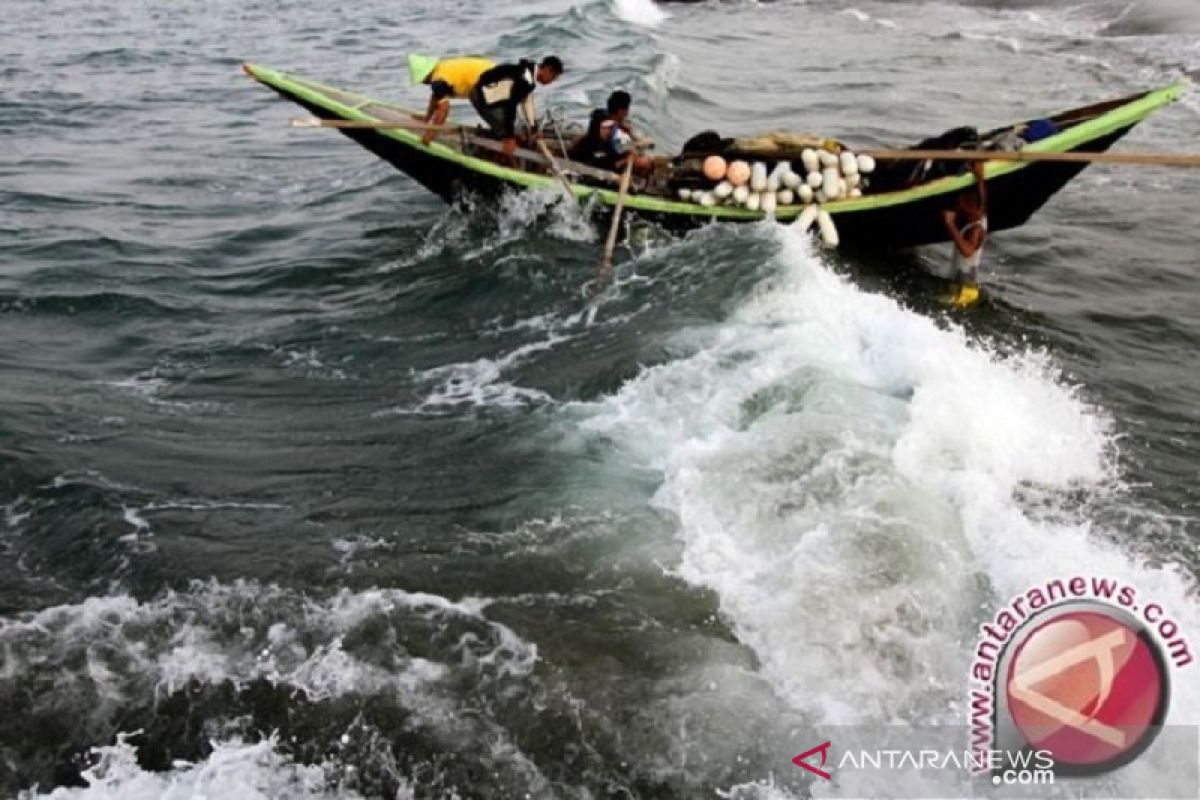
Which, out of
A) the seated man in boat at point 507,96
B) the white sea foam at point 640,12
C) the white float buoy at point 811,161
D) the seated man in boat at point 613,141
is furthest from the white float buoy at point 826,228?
the white sea foam at point 640,12

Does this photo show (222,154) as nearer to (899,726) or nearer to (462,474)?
(462,474)

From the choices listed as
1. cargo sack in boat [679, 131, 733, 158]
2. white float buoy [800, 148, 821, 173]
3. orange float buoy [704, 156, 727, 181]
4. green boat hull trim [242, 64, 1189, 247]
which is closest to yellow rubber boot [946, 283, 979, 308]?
green boat hull trim [242, 64, 1189, 247]

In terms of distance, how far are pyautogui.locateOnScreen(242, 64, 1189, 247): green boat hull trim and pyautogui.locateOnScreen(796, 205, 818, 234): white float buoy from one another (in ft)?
0.34

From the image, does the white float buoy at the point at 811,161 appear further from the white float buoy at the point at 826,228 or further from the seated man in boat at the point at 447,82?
the seated man in boat at the point at 447,82

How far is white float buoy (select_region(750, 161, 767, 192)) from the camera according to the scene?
9.95 metres

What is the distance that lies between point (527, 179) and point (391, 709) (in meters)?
6.96

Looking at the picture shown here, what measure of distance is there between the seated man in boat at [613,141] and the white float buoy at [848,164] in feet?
6.61

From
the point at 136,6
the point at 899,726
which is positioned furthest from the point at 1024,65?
the point at 136,6

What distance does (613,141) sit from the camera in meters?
10.4

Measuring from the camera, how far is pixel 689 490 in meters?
6.46

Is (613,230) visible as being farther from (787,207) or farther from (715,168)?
(787,207)

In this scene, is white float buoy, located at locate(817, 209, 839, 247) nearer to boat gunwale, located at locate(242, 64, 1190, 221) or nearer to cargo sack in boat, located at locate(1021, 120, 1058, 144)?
boat gunwale, located at locate(242, 64, 1190, 221)

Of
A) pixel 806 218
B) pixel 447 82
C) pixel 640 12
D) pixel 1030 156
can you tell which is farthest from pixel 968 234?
pixel 640 12

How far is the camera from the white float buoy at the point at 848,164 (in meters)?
9.89
